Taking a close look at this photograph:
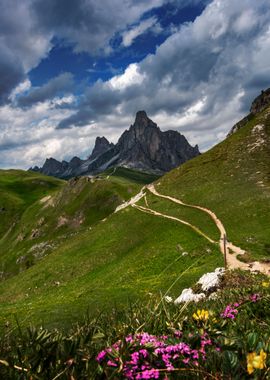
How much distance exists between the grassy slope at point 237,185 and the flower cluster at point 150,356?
39357 millimetres

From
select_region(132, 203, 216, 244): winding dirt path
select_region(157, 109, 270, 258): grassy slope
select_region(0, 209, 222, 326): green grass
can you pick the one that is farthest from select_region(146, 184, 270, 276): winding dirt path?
select_region(0, 209, 222, 326): green grass

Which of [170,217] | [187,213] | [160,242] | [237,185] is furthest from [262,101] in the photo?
[160,242]

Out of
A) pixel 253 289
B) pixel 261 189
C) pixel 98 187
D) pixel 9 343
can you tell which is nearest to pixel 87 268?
pixel 261 189

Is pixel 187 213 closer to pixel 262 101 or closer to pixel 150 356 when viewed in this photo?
pixel 150 356

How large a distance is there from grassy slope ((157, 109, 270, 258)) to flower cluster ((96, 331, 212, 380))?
39.4m

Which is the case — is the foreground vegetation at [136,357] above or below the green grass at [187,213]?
above

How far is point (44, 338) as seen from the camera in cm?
355

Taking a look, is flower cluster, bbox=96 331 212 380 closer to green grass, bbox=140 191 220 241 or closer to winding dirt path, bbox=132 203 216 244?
winding dirt path, bbox=132 203 216 244

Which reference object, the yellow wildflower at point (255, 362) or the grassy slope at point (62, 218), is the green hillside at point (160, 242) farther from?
the yellow wildflower at point (255, 362)

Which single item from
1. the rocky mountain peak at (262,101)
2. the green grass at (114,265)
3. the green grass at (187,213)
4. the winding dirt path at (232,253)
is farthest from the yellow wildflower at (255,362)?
the rocky mountain peak at (262,101)

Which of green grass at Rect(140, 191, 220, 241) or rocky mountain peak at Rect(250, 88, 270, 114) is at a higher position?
rocky mountain peak at Rect(250, 88, 270, 114)

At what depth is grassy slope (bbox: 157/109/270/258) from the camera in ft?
165

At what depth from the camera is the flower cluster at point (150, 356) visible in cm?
319

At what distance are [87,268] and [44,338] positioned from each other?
56296 millimetres
